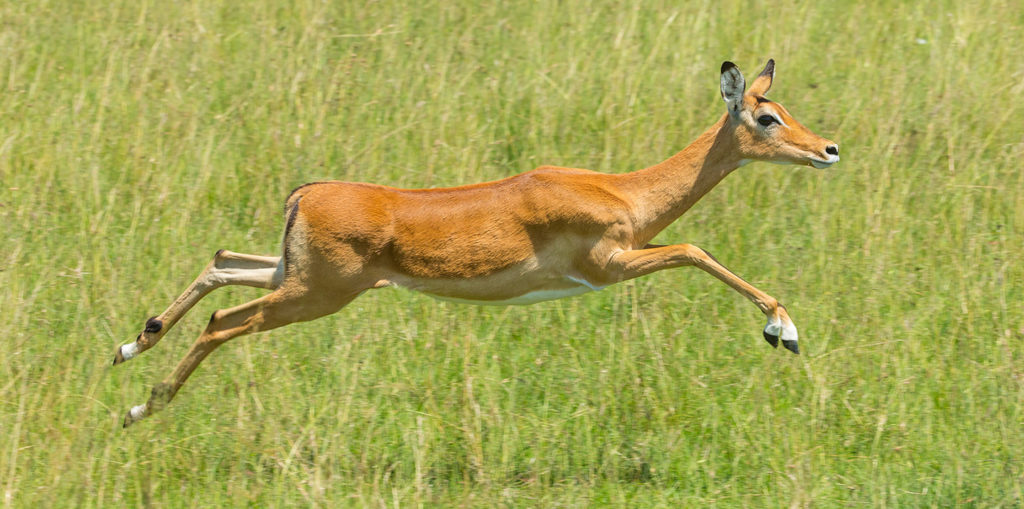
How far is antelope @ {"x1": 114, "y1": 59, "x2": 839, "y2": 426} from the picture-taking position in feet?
20.5

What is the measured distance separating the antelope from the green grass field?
0.43 metres

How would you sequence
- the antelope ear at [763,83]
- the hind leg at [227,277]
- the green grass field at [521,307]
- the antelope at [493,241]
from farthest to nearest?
the antelope ear at [763,83]
the hind leg at [227,277]
the antelope at [493,241]
the green grass field at [521,307]

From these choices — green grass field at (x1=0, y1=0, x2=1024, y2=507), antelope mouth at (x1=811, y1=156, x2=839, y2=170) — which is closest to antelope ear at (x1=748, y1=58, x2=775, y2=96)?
antelope mouth at (x1=811, y1=156, x2=839, y2=170)

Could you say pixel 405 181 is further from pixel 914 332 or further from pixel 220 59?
pixel 914 332

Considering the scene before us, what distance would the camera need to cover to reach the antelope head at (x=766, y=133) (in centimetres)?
639

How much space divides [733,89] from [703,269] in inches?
37.2

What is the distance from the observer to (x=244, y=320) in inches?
249

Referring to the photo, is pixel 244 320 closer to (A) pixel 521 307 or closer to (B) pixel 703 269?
(A) pixel 521 307

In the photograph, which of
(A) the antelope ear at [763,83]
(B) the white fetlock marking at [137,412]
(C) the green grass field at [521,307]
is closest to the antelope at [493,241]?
(B) the white fetlock marking at [137,412]

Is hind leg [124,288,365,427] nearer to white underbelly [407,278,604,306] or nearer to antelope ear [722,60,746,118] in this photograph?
white underbelly [407,278,604,306]

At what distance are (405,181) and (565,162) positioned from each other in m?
1.15

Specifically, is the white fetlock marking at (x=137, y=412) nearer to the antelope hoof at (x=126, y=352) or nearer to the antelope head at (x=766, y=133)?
the antelope hoof at (x=126, y=352)

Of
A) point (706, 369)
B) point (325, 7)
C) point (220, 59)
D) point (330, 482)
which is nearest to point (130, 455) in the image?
point (330, 482)

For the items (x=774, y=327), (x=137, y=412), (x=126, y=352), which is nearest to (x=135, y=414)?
(x=137, y=412)
